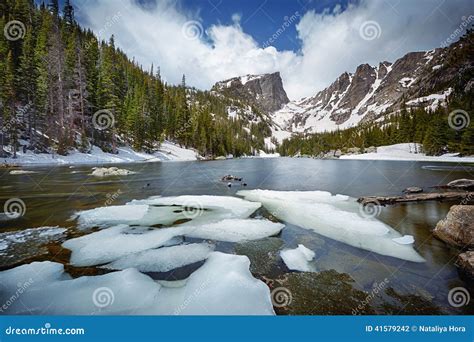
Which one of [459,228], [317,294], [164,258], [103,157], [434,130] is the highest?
[434,130]

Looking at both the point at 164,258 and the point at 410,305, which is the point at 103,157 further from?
the point at 410,305

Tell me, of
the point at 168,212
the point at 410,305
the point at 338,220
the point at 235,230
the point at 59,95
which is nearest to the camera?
the point at 410,305

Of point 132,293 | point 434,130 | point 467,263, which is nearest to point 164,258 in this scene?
point 132,293

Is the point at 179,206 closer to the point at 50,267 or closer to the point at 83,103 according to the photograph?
the point at 50,267

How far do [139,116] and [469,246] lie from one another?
66284mm

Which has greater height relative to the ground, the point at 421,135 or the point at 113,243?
the point at 421,135

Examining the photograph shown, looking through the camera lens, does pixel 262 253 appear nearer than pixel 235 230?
Yes

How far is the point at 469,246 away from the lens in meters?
7.84

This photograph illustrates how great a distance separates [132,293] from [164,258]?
1.85 metres

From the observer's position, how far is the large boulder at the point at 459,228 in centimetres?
801

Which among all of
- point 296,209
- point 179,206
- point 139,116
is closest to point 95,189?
point 179,206

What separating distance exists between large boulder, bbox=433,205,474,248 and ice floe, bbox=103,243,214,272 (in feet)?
28.4

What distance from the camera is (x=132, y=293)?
5.36 metres

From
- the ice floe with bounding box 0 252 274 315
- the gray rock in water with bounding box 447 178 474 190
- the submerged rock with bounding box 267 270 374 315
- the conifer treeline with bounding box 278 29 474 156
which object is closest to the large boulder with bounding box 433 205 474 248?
the submerged rock with bounding box 267 270 374 315
